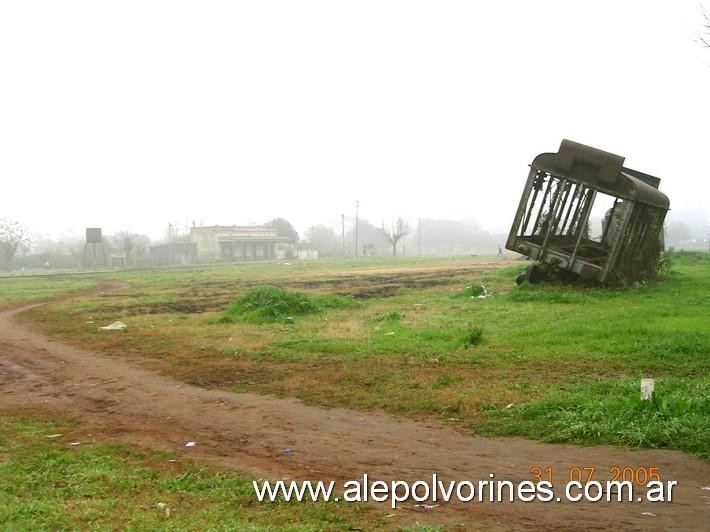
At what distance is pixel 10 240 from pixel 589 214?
68.6 meters

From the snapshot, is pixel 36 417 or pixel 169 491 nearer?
pixel 169 491

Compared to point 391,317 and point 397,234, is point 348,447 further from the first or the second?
point 397,234

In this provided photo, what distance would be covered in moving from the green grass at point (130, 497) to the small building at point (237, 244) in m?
70.5

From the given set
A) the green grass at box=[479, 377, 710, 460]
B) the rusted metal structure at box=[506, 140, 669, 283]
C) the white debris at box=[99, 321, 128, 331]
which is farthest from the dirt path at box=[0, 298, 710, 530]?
the rusted metal structure at box=[506, 140, 669, 283]

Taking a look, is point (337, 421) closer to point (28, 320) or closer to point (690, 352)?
point (690, 352)

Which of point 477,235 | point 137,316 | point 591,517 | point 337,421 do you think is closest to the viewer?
point 591,517

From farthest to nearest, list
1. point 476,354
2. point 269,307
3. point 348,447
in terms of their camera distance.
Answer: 1. point 269,307
2. point 476,354
3. point 348,447

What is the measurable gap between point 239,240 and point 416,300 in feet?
198

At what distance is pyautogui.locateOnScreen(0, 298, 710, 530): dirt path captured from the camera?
4355 mm

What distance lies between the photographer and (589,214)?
57.3 feet

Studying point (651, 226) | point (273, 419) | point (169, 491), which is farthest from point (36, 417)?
point (651, 226)

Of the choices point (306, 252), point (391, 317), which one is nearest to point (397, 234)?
point (306, 252)

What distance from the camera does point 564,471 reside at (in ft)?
16.9

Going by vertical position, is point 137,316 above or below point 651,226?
below
